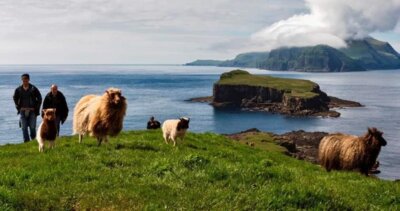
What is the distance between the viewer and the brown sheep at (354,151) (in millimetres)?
19906

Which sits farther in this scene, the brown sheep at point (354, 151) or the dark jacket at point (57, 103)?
the dark jacket at point (57, 103)

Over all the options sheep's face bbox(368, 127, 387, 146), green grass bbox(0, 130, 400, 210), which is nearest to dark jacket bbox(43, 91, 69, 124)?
green grass bbox(0, 130, 400, 210)

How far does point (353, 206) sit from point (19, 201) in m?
Answer: 7.92

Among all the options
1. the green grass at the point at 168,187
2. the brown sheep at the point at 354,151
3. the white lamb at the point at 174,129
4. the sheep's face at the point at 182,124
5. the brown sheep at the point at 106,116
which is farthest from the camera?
the sheep's face at the point at 182,124

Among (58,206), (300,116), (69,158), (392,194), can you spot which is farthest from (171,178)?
(300,116)

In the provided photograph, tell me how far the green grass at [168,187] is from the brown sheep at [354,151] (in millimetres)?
4161

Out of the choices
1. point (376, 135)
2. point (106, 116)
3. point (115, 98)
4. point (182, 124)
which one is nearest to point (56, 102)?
point (106, 116)

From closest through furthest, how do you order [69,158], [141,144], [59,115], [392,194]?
[392,194]
[69,158]
[141,144]
[59,115]

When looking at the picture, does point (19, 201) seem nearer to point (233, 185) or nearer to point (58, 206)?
point (58, 206)

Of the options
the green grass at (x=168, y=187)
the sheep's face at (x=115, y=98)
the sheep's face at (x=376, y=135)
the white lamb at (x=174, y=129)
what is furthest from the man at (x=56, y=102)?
the sheep's face at (x=376, y=135)

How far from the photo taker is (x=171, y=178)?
12.5 m

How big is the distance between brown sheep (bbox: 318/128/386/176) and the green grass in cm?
416

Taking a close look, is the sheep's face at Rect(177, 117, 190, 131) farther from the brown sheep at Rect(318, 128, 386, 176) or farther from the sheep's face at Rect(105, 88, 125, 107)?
the brown sheep at Rect(318, 128, 386, 176)

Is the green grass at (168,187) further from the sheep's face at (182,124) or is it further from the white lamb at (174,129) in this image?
the sheep's face at (182,124)
